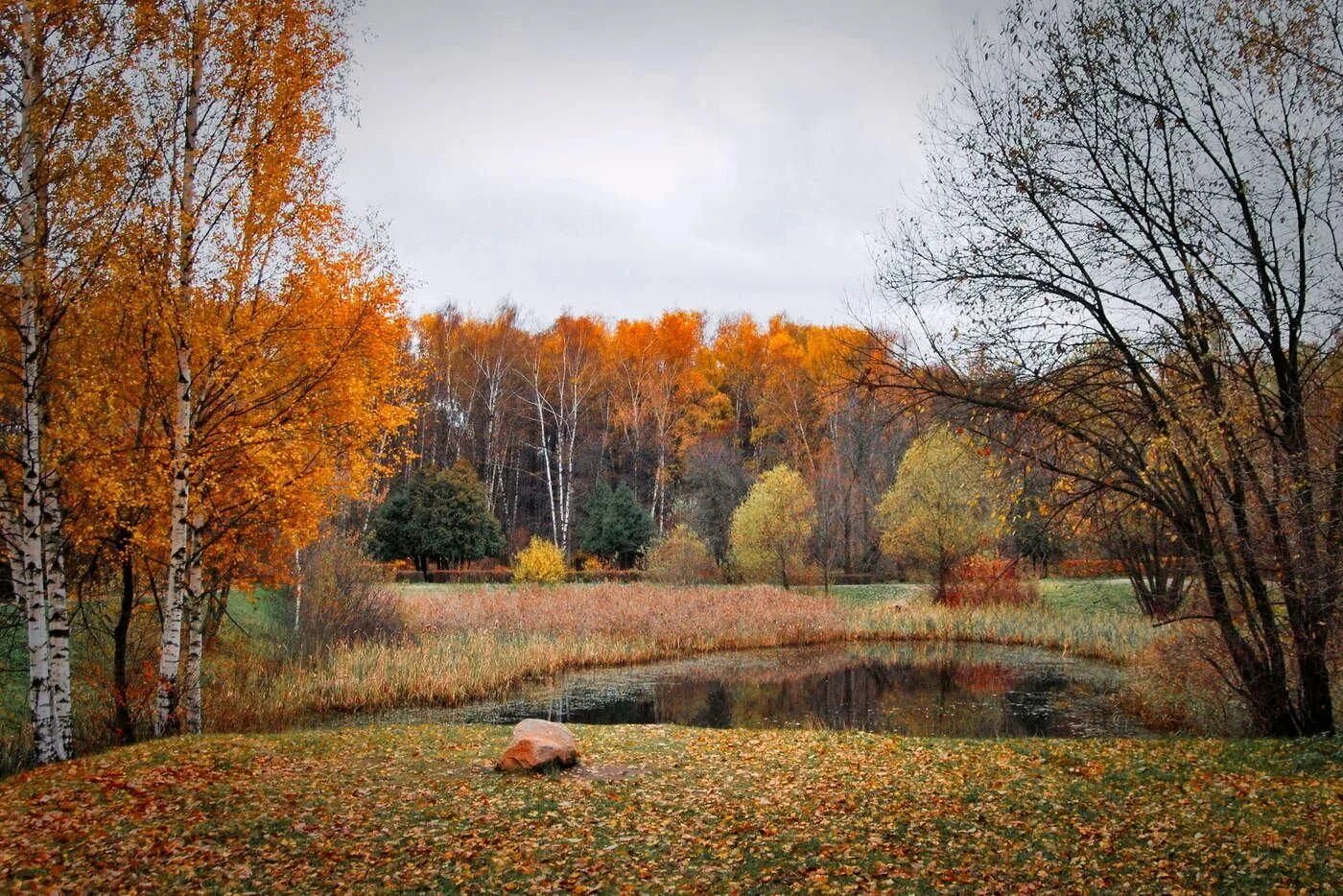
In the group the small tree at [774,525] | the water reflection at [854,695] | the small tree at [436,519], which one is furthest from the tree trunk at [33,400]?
the small tree at [436,519]

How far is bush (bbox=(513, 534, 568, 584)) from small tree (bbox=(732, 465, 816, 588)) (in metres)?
7.28

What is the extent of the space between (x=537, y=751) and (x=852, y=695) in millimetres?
9558

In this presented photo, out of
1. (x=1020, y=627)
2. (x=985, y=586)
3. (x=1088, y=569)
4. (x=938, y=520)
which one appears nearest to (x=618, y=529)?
(x=938, y=520)

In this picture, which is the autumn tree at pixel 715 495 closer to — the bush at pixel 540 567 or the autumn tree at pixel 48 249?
the bush at pixel 540 567

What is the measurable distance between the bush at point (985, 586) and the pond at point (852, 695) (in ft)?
15.1

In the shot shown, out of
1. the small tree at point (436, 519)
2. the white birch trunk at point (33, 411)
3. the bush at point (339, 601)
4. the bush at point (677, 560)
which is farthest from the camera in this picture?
A: the small tree at point (436, 519)

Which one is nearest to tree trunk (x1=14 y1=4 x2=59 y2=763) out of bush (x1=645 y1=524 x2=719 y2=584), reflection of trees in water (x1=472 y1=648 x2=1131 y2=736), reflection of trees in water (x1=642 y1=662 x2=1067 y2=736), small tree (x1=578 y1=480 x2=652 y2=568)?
reflection of trees in water (x1=472 y1=648 x2=1131 y2=736)

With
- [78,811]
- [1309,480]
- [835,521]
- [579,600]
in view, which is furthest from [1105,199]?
[835,521]

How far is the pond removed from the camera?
13.3 m

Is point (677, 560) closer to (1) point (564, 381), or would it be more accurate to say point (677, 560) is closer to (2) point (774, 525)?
(2) point (774, 525)

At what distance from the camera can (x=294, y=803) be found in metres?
6.52

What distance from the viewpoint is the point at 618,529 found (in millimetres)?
40312

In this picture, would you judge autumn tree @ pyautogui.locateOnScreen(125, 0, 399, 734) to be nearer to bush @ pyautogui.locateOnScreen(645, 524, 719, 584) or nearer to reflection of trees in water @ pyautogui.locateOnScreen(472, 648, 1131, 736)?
reflection of trees in water @ pyautogui.locateOnScreen(472, 648, 1131, 736)

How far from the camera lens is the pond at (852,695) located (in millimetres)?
13336
